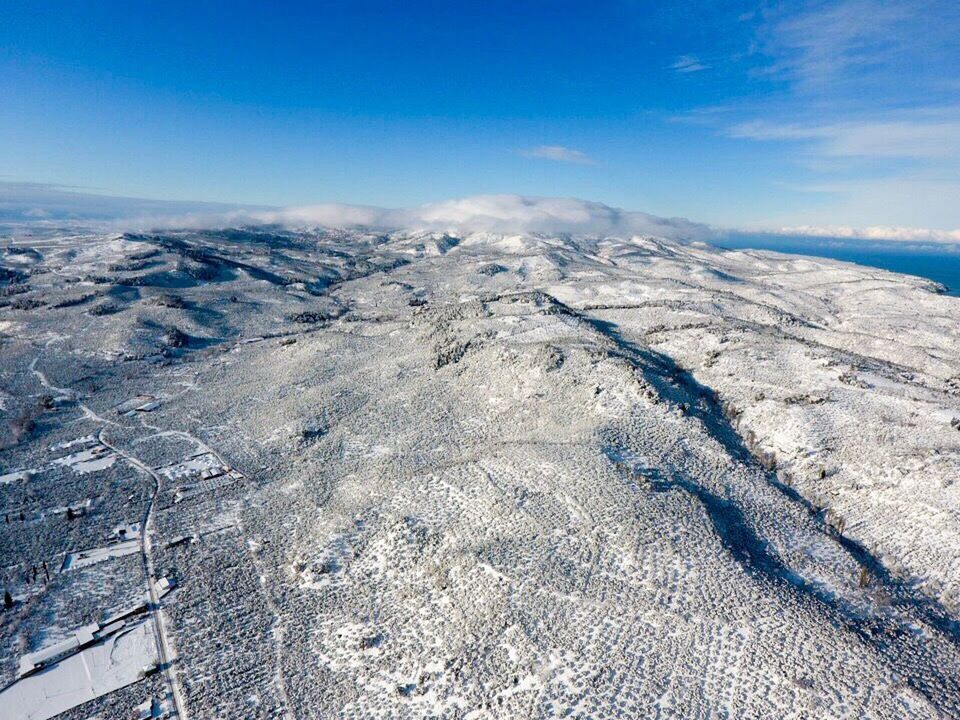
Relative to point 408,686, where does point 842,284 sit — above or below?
above

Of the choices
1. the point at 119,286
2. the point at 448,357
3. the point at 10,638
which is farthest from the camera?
the point at 119,286

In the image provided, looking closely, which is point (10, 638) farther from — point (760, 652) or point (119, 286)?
point (119, 286)

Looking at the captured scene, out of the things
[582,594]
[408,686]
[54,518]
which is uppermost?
[582,594]

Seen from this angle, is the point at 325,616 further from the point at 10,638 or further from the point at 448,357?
the point at 448,357

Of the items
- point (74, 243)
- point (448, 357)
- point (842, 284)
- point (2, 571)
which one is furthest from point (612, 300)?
point (74, 243)

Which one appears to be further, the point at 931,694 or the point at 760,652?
the point at 760,652

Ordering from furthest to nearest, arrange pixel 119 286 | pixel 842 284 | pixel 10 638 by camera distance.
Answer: pixel 842 284 < pixel 119 286 < pixel 10 638

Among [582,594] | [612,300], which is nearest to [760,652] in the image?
[582,594]
